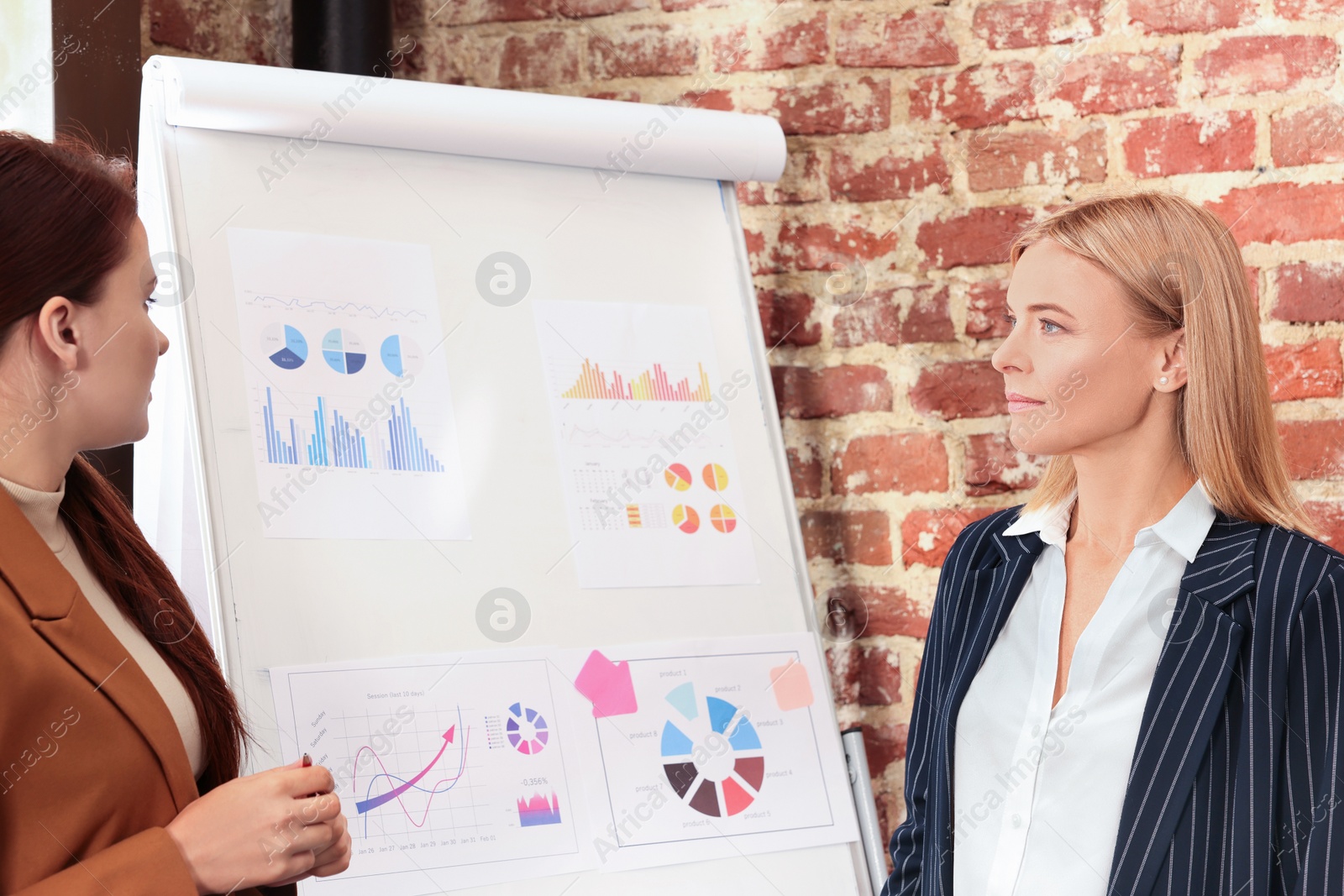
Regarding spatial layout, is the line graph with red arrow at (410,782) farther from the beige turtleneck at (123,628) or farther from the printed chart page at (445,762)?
the beige turtleneck at (123,628)

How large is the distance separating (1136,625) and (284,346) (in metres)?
0.97

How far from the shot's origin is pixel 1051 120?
177 centimetres

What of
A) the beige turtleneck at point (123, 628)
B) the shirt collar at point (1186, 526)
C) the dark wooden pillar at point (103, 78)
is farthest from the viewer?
the dark wooden pillar at point (103, 78)

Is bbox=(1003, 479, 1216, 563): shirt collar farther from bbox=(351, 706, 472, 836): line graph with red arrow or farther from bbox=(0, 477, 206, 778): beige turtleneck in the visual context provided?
bbox=(0, 477, 206, 778): beige turtleneck

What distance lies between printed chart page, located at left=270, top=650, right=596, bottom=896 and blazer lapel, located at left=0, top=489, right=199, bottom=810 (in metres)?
0.32

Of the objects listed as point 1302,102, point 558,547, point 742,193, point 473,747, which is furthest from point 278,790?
point 1302,102

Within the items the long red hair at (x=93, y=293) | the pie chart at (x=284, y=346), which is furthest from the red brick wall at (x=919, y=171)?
the long red hair at (x=93, y=293)

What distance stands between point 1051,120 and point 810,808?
1067mm

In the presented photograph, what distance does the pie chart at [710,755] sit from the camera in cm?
140

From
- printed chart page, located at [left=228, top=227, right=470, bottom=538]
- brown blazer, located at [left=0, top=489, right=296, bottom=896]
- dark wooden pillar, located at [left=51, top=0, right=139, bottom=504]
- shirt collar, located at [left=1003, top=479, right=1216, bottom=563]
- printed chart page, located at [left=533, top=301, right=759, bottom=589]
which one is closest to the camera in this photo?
brown blazer, located at [left=0, top=489, right=296, bottom=896]

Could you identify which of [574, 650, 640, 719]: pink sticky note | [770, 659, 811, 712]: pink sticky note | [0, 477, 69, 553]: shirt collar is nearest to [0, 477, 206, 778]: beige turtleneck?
[0, 477, 69, 553]: shirt collar

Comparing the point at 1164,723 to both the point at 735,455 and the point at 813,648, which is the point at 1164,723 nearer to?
the point at 813,648

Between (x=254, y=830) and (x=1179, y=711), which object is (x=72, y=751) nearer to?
(x=254, y=830)

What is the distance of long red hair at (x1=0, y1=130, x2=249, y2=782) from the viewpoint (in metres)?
0.89
